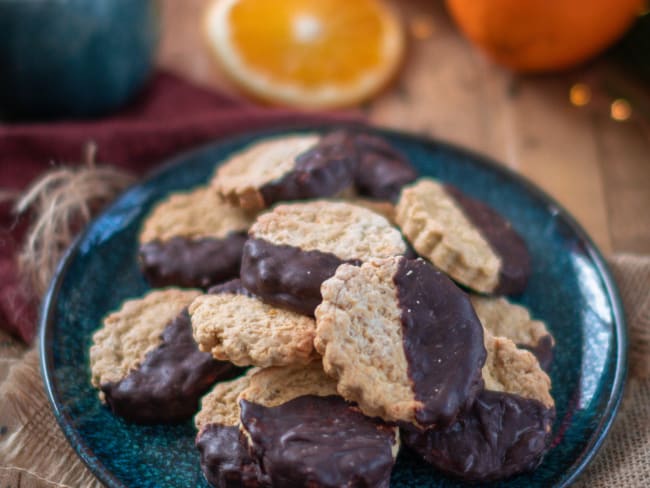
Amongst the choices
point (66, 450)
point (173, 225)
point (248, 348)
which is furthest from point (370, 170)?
point (66, 450)

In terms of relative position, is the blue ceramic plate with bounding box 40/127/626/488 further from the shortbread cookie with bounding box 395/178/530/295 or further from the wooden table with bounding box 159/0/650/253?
the wooden table with bounding box 159/0/650/253

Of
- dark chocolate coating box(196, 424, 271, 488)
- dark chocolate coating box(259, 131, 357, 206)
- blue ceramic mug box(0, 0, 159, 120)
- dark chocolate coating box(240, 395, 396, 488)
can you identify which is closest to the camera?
dark chocolate coating box(240, 395, 396, 488)

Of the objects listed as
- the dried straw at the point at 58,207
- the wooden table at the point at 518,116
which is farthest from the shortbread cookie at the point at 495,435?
the dried straw at the point at 58,207

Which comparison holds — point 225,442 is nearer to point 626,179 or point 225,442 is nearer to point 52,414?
point 52,414

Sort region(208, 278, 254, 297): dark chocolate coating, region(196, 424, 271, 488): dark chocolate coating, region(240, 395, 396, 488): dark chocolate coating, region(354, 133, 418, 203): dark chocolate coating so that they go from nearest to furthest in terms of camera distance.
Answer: region(240, 395, 396, 488): dark chocolate coating, region(196, 424, 271, 488): dark chocolate coating, region(208, 278, 254, 297): dark chocolate coating, region(354, 133, 418, 203): dark chocolate coating

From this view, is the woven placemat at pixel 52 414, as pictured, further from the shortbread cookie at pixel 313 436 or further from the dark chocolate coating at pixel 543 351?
the shortbread cookie at pixel 313 436

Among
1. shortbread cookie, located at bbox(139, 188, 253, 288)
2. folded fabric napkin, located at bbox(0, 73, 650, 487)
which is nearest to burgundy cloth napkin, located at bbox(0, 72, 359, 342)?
folded fabric napkin, located at bbox(0, 73, 650, 487)

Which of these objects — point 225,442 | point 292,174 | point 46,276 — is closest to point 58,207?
point 46,276
